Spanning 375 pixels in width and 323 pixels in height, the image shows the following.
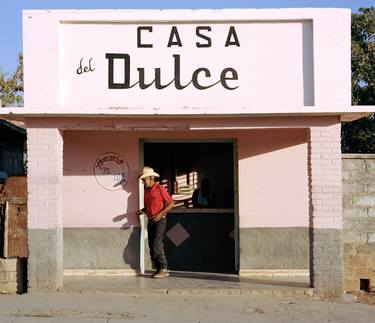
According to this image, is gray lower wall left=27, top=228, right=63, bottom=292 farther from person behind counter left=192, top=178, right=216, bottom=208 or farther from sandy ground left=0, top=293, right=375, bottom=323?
person behind counter left=192, top=178, right=216, bottom=208

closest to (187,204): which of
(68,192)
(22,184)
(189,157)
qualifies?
(189,157)

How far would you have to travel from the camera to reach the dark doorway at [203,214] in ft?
38.8

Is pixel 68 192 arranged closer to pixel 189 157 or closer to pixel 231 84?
pixel 189 157

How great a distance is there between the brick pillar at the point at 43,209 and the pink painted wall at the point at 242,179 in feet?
5.35

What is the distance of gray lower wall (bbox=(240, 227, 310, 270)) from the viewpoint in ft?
37.1

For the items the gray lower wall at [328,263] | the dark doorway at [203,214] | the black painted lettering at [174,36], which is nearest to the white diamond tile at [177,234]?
the dark doorway at [203,214]

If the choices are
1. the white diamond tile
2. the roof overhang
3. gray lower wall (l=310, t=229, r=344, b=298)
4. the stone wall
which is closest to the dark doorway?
the white diamond tile

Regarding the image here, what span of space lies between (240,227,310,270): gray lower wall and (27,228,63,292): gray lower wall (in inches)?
133

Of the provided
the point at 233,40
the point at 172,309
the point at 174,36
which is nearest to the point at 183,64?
the point at 174,36

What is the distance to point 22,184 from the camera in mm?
10898

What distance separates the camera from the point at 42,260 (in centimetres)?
961

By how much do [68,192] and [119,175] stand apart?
951 millimetres

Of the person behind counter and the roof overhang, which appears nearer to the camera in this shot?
the roof overhang

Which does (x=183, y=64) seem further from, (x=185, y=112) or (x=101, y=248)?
(x=101, y=248)
